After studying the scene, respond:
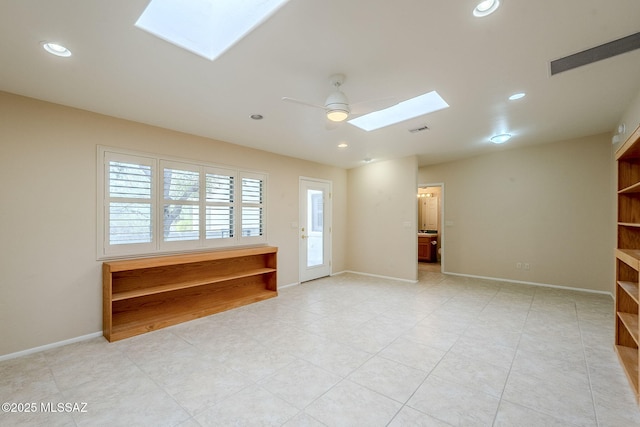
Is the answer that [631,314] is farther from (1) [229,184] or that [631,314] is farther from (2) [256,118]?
(1) [229,184]

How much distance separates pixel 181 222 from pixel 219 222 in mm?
585

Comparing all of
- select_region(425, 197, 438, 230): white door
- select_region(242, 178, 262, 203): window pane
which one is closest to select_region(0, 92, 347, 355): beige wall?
select_region(242, 178, 262, 203): window pane

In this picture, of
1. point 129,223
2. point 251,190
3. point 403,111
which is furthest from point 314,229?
point 129,223

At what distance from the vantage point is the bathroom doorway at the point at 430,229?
324 inches

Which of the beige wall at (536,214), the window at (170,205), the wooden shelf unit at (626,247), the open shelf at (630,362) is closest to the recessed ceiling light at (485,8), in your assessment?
the wooden shelf unit at (626,247)

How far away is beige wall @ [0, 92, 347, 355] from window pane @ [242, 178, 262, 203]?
160 centimetres

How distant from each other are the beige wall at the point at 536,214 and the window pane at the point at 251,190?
4411mm

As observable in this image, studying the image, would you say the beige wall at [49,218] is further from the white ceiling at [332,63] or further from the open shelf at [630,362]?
the open shelf at [630,362]

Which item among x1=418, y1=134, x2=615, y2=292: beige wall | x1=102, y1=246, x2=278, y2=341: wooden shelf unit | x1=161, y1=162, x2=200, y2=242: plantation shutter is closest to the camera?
x1=102, y1=246, x2=278, y2=341: wooden shelf unit

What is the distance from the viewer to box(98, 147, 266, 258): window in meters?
3.30

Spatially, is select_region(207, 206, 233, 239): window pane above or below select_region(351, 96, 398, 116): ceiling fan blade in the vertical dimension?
below

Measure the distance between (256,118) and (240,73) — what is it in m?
1.04

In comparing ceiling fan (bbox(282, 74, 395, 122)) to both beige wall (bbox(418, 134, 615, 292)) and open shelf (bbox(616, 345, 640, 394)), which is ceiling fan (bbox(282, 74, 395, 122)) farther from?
Result: beige wall (bbox(418, 134, 615, 292))

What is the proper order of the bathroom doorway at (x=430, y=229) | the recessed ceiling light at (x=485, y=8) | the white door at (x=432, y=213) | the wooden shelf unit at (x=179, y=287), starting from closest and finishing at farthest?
the recessed ceiling light at (x=485, y=8) → the wooden shelf unit at (x=179, y=287) → the bathroom doorway at (x=430, y=229) → the white door at (x=432, y=213)
